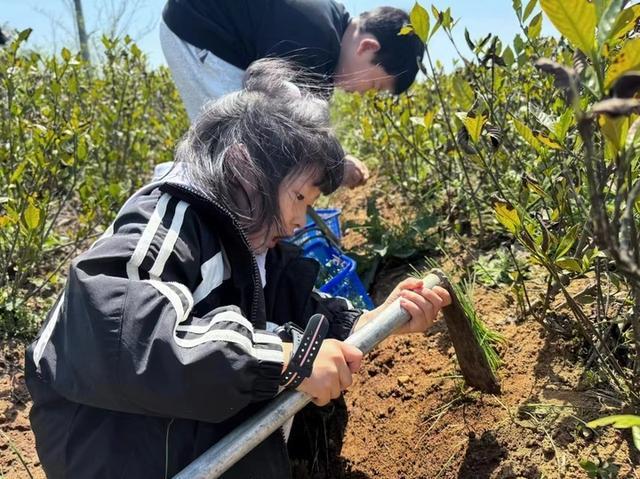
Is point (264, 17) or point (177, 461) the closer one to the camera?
point (177, 461)

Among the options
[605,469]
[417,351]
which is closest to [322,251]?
[417,351]

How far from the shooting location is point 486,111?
1.94m

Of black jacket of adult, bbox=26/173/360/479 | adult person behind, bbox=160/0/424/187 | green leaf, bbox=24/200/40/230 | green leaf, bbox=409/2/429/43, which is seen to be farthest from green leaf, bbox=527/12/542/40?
green leaf, bbox=24/200/40/230

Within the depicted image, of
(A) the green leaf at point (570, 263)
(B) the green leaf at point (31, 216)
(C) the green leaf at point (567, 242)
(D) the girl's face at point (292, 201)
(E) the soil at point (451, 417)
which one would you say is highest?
(B) the green leaf at point (31, 216)

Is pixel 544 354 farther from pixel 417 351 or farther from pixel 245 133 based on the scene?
pixel 245 133

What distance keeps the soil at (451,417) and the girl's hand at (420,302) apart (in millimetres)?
276

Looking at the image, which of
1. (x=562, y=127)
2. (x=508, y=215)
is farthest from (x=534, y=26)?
(x=508, y=215)

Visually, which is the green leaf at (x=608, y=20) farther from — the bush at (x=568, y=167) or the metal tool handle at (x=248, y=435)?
the metal tool handle at (x=248, y=435)

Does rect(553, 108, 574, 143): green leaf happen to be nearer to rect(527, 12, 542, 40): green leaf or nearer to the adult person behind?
rect(527, 12, 542, 40): green leaf

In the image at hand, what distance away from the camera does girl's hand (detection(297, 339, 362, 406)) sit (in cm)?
137

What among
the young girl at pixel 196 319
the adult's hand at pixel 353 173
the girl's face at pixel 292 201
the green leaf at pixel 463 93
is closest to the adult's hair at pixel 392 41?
the adult's hand at pixel 353 173

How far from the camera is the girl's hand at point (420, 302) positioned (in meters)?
1.63

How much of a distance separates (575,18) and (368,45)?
1951 millimetres

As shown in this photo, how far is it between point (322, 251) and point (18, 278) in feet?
4.03
